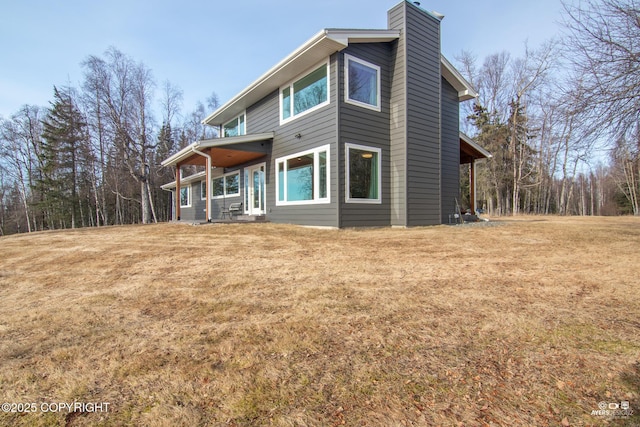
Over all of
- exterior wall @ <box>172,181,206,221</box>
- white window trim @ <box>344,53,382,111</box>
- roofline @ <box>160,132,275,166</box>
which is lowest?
exterior wall @ <box>172,181,206,221</box>

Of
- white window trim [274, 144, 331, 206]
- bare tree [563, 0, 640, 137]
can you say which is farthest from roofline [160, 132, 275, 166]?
bare tree [563, 0, 640, 137]

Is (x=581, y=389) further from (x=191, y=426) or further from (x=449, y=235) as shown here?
(x=449, y=235)

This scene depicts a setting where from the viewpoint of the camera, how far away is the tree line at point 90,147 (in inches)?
769

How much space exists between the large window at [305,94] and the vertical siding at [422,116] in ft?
8.74

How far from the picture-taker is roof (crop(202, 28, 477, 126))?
7.99 meters

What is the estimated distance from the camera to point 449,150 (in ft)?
37.1

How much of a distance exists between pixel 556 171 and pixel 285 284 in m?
30.6

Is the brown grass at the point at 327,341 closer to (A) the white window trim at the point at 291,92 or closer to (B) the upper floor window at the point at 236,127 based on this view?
(A) the white window trim at the point at 291,92

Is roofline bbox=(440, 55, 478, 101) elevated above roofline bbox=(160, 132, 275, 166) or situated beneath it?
elevated above

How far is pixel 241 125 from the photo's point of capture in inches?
553

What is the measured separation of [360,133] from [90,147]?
2306 cm

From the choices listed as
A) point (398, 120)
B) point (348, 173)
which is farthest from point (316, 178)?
point (398, 120)

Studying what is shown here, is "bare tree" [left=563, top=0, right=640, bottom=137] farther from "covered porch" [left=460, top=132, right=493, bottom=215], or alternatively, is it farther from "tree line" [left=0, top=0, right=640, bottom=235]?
"tree line" [left=0, top=0, right=640, bottom=235]

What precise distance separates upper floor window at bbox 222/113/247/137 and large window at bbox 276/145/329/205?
178 inches
